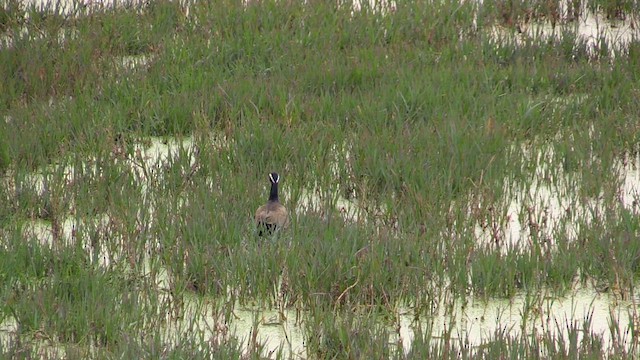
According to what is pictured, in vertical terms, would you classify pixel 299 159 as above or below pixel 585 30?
below

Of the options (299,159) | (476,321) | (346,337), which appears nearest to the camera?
(346,337)

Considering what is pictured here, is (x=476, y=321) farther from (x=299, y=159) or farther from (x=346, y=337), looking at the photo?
(x=299, y=159)

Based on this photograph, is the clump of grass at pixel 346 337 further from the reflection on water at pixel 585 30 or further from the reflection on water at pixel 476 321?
the reflection on water at pixel 585 30

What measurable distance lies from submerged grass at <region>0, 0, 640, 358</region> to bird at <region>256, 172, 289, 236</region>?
8 cm

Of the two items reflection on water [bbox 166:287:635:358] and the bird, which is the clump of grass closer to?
reflection on water [bbox 166:287:635:358]

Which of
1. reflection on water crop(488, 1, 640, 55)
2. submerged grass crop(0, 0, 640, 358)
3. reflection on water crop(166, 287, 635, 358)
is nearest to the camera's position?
reflection on water crop(166, 287, 635, 358)

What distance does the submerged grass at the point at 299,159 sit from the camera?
5.09m

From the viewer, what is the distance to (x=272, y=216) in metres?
5.59

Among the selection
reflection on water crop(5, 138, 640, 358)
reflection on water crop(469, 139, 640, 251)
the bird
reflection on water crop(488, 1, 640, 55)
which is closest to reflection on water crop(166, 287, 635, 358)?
reflection on water crop(5, 138, 640, 358)

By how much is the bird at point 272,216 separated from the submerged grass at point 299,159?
0.25ft

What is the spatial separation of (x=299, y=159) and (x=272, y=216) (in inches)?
46.2

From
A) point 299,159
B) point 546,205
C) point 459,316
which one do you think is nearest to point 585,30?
point 546,205

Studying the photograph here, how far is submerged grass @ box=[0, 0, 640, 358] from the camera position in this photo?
509cm

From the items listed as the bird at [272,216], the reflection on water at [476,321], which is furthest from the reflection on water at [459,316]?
the bird at [272,216]
